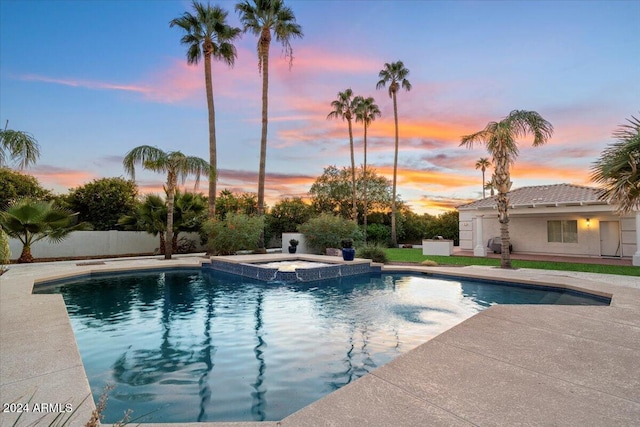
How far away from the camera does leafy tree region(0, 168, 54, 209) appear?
21062 mm

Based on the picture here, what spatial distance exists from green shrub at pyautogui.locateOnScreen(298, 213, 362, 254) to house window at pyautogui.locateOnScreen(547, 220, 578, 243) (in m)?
11.6

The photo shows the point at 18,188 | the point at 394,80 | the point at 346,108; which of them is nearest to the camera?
the point at 18,188

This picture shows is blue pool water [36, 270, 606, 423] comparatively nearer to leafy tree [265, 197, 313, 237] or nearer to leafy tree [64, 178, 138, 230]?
leafy tree [64, 178, 138, 230]

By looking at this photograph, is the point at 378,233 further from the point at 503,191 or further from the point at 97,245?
the point at 97,245

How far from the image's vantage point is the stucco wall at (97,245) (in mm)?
16484

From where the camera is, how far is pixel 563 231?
19.7 metres

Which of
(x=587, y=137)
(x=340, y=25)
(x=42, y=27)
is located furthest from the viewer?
(x=587, y=137)

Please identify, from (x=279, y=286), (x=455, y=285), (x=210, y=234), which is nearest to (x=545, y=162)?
(x=455, y=285)

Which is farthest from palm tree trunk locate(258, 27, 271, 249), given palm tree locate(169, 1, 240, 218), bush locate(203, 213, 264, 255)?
palm tree locate(169, 1, 240, 218)

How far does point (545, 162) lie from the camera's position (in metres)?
19.9

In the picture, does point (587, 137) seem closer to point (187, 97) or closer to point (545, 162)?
point (545, 162)

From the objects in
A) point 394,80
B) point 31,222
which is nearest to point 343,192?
point 394,80

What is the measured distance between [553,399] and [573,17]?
1399 cm

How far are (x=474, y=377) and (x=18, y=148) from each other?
257 inches
